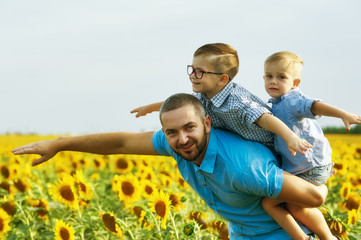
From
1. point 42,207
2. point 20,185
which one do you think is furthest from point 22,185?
point 42,207

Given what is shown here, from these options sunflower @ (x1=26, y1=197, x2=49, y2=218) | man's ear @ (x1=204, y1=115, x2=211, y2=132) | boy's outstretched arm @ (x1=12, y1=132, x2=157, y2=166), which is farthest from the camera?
sunflower @ (x1=26, y1=197, x2=49, y2=218)

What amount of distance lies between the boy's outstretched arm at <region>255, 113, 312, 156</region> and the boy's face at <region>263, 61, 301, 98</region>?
355mm

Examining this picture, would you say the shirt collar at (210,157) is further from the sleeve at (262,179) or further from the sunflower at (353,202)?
the sunflower at (353,202)

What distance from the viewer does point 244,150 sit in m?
2.95

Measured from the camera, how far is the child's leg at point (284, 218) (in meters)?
3.01

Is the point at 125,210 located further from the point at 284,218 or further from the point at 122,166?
the point at 284,218

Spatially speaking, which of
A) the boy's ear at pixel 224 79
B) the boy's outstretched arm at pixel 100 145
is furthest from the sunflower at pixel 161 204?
the boy's ear at pixel 224 79

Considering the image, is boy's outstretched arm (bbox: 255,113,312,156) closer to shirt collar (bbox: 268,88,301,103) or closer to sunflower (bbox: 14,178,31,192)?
shirt collar (bbox: 268,88,301,103)

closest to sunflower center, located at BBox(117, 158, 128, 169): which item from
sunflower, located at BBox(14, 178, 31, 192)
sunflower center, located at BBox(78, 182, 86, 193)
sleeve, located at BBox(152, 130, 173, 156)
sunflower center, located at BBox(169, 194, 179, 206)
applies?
sunflower, located at BBox(14, 178, 31, 192)

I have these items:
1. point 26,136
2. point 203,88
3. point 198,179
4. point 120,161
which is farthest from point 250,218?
point 26,136

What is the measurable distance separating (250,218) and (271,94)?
810 millimetres

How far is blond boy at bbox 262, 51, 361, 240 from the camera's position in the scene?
9.84 ft

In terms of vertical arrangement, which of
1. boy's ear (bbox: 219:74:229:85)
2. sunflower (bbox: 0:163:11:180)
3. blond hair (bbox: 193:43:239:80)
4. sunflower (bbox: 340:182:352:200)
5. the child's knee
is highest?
blond hair (bbox: 193:43:239:80)

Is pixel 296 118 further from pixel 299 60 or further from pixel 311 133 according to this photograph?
pixel 299 60
